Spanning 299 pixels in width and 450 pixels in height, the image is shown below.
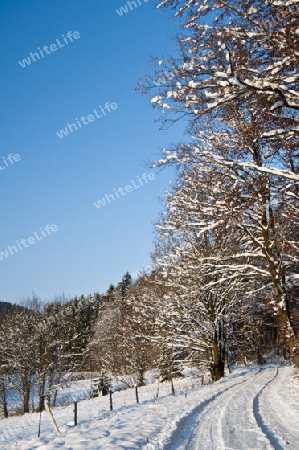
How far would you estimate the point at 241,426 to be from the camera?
275 inches

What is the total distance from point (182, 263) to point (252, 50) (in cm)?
1263

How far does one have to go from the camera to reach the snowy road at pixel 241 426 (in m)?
5.73

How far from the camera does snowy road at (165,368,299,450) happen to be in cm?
573

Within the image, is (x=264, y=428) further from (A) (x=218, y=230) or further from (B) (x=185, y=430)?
(A) (x=218, y=230)

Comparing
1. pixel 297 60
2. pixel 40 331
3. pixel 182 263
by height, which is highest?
pixel 297 60

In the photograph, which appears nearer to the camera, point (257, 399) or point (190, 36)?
point (190, 36)

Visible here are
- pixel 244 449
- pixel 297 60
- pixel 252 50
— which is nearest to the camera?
pixel 297 60

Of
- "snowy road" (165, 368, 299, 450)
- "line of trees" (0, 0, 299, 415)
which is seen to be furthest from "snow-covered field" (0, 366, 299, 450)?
"line of trees" (0, 0, 299, 415)

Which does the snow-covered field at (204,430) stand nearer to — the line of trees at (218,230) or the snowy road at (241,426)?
the snowy road at (241,426)

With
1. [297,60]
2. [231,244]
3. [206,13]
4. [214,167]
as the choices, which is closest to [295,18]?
[297,60]

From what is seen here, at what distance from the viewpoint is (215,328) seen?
59.3 feet

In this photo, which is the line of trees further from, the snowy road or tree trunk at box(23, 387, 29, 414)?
the snowy road

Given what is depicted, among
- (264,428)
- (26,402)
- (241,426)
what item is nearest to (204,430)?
(241,426)

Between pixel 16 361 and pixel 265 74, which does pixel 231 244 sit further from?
pixel 16 361
